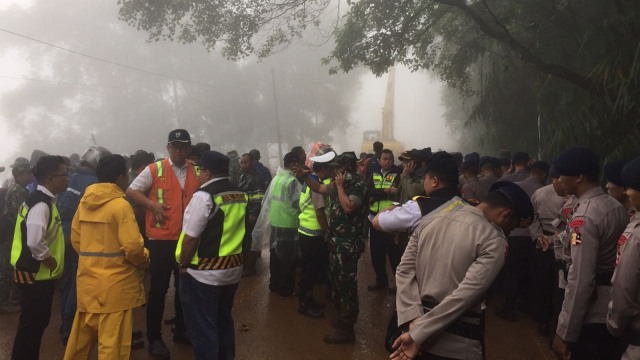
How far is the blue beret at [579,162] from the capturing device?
109 inches

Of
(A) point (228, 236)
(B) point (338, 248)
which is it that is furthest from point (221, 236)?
(B) point (338, 248)

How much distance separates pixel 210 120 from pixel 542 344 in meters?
37.7

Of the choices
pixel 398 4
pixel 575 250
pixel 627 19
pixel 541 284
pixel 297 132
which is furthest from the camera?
pixel 297 132

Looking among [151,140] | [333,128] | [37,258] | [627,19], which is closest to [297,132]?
[333,128]

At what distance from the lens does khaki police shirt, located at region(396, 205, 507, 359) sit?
2031 millimetres

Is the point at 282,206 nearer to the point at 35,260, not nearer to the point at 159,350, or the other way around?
the point at 159,350

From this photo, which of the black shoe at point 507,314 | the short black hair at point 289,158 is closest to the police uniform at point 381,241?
the short black hair at point 289,158

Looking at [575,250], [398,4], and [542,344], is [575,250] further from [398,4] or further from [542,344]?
[398,4]

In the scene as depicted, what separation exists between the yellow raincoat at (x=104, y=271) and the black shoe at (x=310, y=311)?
2534 mm

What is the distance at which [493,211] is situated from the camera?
214 cm

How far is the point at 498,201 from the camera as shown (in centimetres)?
215

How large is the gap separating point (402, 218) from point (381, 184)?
4.11m

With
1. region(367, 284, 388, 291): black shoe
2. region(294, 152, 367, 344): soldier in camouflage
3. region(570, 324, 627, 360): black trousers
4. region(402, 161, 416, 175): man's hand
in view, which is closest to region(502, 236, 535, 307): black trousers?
region(402, 161, 416, 175): man's hand

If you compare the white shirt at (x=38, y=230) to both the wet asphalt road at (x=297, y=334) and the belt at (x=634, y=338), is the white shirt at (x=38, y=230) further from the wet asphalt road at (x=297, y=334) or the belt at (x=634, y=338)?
the belt at (x=634, y=338)
